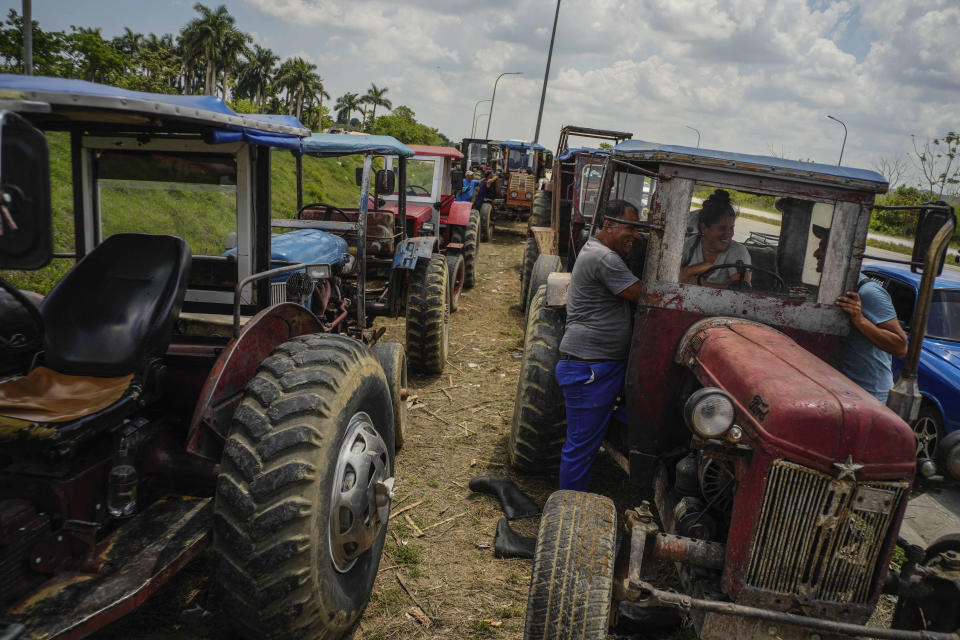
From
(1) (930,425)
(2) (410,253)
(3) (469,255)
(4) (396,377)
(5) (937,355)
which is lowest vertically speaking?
(1) (930,425)

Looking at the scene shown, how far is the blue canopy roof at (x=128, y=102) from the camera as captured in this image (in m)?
2.19

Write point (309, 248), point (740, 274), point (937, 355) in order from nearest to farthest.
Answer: point (740, 274) < point (309, 248) < point (937, 355)

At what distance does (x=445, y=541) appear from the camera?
14.0ft

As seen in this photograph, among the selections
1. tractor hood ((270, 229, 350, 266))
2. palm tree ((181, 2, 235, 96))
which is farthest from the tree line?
tractor hood ((270, 229, 350, 266))

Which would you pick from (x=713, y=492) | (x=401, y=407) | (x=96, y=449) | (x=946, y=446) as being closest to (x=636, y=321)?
(x=713, y=492)

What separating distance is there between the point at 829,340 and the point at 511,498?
2322 millimetres

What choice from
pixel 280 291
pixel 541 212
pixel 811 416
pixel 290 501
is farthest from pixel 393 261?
pixel 541 212

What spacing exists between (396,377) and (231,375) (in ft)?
Answer: 7.82

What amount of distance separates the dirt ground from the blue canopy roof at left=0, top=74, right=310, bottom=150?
6.61ft

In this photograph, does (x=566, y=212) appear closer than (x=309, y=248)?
No

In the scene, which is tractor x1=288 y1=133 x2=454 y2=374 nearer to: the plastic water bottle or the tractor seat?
the tractor seat

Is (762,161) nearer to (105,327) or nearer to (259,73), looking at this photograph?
(105,327)

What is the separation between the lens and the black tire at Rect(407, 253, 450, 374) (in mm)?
6977

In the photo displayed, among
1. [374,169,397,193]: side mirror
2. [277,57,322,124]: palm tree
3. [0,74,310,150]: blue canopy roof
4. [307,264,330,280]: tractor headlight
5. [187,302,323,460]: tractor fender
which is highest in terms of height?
[277,57,322,124]: palm tree
